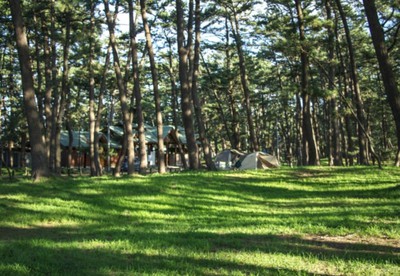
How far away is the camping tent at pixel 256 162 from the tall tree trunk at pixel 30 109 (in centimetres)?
1715

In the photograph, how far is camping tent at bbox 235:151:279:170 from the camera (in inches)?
1155

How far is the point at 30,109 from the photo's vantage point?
46.9 ft

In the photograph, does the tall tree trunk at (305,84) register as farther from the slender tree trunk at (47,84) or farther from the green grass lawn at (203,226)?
the slender tree trunk at (47,84)

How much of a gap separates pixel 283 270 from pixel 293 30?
57.9 feet

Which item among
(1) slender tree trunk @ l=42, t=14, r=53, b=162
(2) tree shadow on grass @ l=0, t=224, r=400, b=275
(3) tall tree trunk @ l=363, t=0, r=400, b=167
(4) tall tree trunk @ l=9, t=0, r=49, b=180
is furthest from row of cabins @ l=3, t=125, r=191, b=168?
(2) tree shadow on grass @ l=0, t=224, r=400, b=275

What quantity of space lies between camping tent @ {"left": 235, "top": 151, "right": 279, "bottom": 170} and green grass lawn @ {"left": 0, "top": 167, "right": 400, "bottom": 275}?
12563 mm

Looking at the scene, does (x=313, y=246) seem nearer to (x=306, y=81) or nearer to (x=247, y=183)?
(x=247, y=183)

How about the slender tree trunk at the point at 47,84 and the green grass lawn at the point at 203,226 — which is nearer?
the green grass lawn at the point at 203,226

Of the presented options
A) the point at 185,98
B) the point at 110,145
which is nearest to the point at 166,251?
the point at 185,98

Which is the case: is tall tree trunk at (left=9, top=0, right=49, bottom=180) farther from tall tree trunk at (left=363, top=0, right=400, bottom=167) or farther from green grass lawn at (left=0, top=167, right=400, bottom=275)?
tall tree trunk at (left=363, top=0, right=400, bottom=167)

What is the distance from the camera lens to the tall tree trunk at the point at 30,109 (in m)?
14.2

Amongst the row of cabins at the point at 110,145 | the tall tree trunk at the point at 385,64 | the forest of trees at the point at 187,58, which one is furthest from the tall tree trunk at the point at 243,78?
the tall tree trunk at the point at 385,64

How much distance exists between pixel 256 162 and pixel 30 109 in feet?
58.7

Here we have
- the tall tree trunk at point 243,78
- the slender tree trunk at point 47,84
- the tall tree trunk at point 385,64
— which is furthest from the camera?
the tall tree trunk at point 243,78
